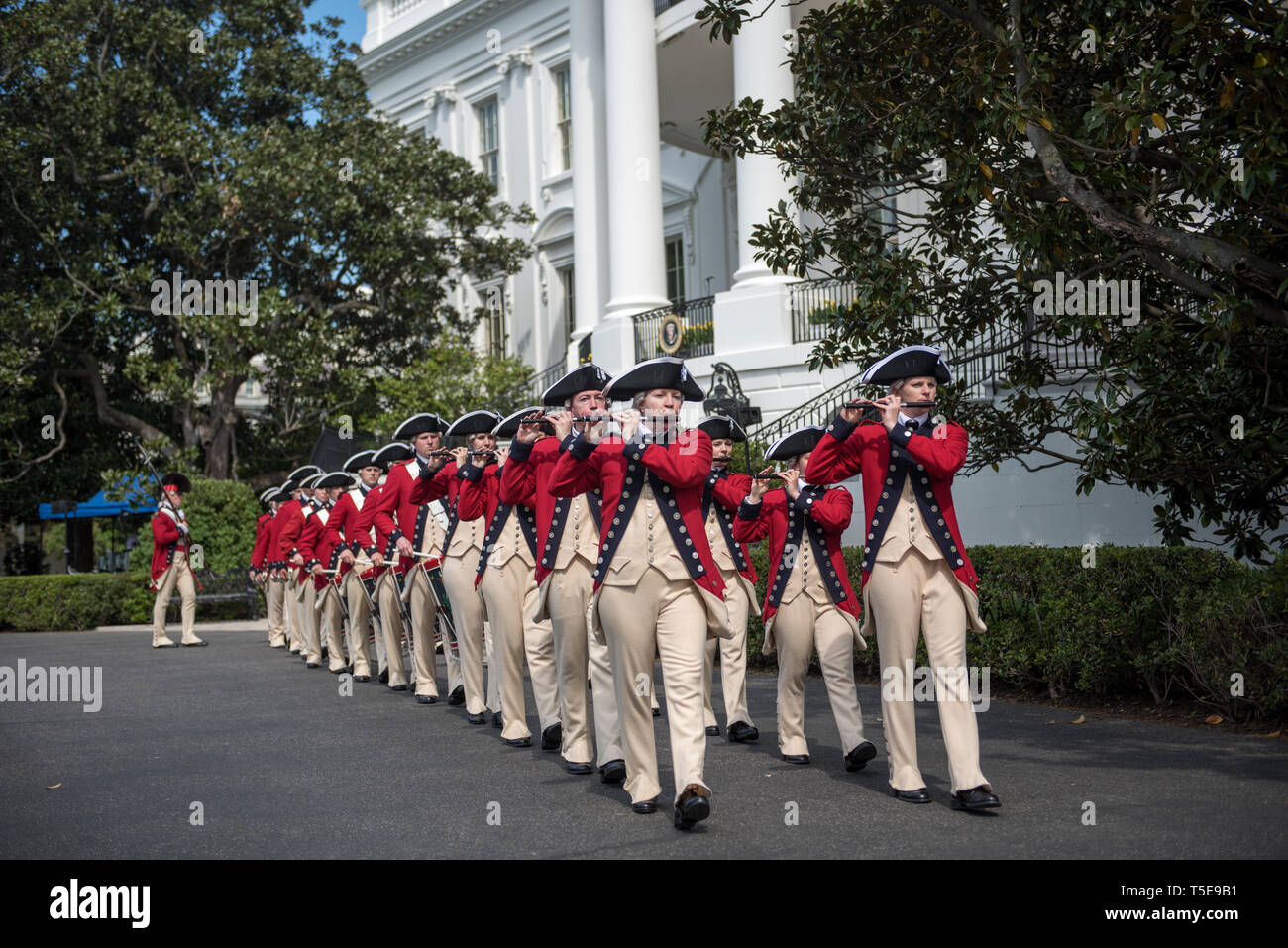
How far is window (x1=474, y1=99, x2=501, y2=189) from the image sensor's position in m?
34.2

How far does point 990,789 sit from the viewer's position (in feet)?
22.1

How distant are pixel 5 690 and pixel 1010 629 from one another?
32.7ft

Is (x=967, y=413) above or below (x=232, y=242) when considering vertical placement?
below

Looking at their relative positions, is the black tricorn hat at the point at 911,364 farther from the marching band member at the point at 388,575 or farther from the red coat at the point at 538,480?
the marching band member at the point at 388,575

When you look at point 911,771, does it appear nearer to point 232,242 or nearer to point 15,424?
point 232,242

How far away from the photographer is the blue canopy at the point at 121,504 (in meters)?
26.3

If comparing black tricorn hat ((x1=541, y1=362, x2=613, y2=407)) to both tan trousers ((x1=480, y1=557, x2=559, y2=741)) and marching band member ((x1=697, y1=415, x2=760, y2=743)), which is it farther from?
tan trousers ((x1=480, y1=557, x2=559, y2=741))

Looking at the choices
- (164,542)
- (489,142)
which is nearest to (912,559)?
(164,542)

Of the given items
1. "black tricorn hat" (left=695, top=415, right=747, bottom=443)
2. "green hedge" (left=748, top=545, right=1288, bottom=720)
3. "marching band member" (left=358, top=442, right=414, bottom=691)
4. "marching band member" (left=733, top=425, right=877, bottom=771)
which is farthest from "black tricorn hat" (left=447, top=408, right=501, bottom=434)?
"green hedge" (left=748, top=545, right=1288, bottom=720)

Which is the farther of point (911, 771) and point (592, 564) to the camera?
point (592, 564)

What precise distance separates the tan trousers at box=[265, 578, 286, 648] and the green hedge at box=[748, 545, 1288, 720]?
1121cm

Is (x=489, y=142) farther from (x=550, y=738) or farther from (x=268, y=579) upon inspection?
(x=550, y=738)

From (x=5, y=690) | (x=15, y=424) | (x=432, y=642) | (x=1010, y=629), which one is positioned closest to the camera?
(x=1010, y=629)
